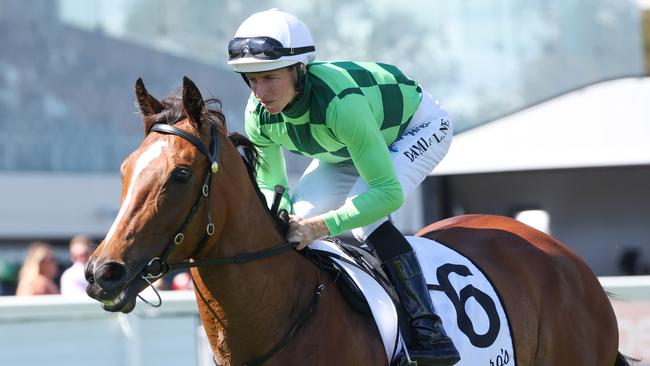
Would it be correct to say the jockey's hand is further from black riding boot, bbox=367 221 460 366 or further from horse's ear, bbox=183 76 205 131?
horse's ear, bbox=183 76 205 131

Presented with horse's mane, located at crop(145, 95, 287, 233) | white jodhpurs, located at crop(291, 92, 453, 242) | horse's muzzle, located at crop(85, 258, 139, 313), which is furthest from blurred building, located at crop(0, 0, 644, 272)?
horse's muzzle, located at crop(85, 258, 139, 313)

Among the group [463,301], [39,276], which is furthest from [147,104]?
[39,276]

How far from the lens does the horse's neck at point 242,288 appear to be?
400 centimetres

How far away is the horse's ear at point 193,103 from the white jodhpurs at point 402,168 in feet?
3.15

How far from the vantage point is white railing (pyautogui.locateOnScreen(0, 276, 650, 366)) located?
253 inches

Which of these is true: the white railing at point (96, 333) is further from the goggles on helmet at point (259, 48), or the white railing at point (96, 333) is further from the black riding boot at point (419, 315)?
the goggles on helmet at point (259, 48)

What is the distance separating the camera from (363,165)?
4.23 m

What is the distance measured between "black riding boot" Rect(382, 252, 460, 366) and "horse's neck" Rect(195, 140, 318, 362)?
0.57 metres

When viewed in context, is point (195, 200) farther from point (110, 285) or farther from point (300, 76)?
point (300, 76)

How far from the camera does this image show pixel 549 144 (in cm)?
1089

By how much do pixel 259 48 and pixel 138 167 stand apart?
73cm

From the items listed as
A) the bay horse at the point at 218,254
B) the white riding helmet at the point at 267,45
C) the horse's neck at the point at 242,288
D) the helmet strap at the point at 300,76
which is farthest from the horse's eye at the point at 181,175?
the helmet strap at the point at 300,76

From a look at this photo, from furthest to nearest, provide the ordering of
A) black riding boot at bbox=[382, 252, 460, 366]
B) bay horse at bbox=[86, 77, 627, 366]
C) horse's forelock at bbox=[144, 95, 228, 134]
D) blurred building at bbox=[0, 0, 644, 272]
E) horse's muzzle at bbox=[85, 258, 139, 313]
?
blurred building at bbox=[0, 0, 644, 272]
black riding boot at bbox=[382, 252, 460, 366]
horse's forelock at bbox=[144, 95, 228, 134]
bay horse at bbox=[86, 77, 627, 366]
horse's muzzle at bbox=[85, 258, 139, 313]

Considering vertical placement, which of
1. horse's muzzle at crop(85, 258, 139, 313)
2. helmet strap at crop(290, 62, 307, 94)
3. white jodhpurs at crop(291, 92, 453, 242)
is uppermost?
helmet strap at crop(290, 62, 307, 94)
